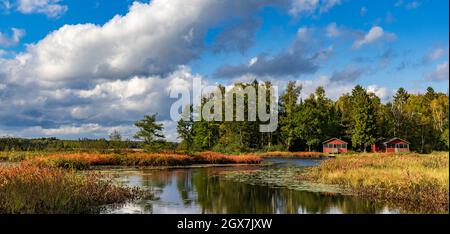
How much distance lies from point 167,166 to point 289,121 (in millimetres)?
42111

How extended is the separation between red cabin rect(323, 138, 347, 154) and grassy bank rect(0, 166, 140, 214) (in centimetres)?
5915

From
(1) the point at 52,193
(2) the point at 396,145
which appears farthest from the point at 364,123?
(1) the point at 52,193

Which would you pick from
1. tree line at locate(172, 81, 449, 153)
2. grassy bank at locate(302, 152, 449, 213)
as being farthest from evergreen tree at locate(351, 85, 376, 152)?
grassy bank at locate(302, 152, 449, 213)

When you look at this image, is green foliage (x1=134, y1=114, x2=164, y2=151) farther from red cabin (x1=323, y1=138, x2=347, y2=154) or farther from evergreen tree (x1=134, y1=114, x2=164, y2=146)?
→ red cabin (x1=323, y1=138, x2=347, y2=154)

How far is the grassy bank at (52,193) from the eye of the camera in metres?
11.5

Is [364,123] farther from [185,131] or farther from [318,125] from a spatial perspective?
[185,131]

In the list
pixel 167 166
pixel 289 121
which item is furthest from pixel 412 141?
pixel 167 166

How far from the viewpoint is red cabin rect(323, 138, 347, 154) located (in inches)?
2808

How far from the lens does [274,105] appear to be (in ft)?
253

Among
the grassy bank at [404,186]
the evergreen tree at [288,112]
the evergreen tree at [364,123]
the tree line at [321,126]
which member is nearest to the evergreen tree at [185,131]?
the tree line at [321,126]

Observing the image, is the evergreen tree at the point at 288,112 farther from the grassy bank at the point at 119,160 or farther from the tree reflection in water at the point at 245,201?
the tree reflection in water at the point at 245,201

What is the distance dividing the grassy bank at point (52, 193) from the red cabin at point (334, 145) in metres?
59.1

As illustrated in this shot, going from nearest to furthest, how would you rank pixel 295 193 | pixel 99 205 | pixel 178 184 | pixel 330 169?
pixel 99 205, pixel 295 193, pixel 178 184, pixel 330 169
